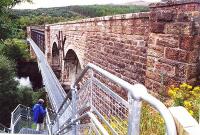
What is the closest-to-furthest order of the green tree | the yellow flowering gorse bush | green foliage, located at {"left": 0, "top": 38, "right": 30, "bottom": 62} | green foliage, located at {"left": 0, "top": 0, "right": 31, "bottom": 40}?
the yellow flowering gorse bush
green foliage, located at {"left": 0, "top": 0, "right": 31, "bottom": 40}
the green tree
green foliage, located at {"left": 0, "top": 38, "right": 30, "bottom": 62}

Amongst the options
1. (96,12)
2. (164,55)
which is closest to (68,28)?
(164,55)

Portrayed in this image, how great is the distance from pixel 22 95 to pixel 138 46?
1588cm

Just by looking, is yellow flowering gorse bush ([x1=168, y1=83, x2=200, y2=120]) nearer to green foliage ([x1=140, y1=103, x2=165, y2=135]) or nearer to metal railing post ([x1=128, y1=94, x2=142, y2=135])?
green foliage ([x1=140, y1=103, x2=165, y2=135])

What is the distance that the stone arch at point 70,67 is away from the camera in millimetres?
14770

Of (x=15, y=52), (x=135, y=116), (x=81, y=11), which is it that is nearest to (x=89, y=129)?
(x=135, y=116)

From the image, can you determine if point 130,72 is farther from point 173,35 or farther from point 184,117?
point 184,117

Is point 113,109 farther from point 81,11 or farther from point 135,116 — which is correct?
point 81,11

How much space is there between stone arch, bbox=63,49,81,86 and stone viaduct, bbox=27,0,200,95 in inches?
247

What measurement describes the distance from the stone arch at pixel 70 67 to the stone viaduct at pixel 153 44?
247 inches

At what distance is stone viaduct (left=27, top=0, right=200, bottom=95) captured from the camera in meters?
3.84

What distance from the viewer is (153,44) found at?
4539mm

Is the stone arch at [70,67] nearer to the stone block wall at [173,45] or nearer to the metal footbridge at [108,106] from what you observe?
the stone block wall at [173,45]

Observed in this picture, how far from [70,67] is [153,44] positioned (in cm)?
1117

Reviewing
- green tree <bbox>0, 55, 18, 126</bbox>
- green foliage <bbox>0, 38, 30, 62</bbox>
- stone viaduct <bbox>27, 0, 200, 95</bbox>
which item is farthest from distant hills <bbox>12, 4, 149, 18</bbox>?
stone viaduct <bbox>27, 0, 200, 95</bbox>
